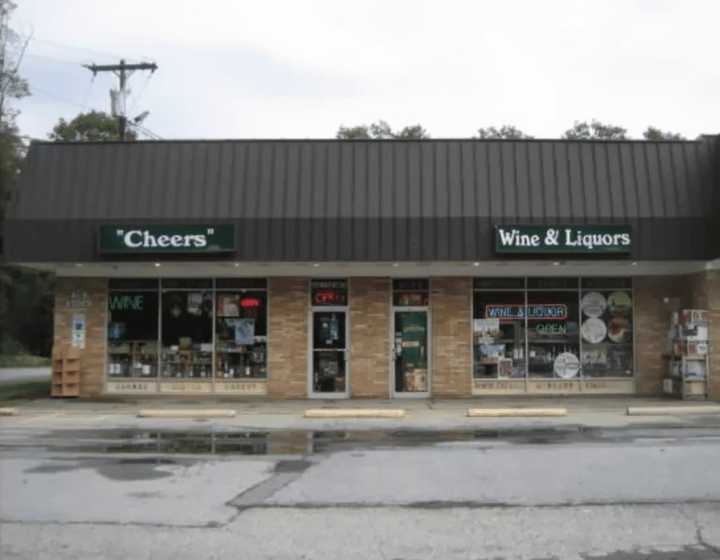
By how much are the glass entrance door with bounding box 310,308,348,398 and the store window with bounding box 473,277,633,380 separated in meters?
3.19

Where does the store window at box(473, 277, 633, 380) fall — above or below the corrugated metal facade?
below

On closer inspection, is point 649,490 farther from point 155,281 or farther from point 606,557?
point 155,281

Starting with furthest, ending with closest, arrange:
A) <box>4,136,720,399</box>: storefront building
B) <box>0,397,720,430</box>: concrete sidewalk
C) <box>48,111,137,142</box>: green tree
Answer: <box>48,111,137,142</box>: green tree
<box>4,136,720,399</box>: storefront building
<box>0,397,720,430</box>: concrete sidewalk

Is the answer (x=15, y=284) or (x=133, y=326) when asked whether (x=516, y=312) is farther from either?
(x=15, y=284)

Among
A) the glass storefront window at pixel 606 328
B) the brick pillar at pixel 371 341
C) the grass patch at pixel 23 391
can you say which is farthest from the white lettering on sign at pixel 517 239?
the grass patch at pixel 23 391

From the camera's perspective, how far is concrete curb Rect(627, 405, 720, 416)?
682 inches

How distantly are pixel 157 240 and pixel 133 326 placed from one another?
10.2 feet

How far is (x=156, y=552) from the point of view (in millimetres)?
7172

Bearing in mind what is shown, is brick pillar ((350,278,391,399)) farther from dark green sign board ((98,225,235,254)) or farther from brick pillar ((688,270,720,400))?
brick pillar ((688,270,720,400))

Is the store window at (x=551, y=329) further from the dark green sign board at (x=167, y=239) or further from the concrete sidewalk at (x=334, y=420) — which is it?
the dark green sign board at (x=167, y=239)

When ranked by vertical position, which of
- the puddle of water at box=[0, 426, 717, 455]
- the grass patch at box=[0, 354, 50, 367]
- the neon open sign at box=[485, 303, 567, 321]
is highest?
the neon open sign at box=[485, 303, 567, 321]

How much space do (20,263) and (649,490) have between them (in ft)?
49.1

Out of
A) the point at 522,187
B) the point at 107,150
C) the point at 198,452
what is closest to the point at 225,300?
the point at 107,150

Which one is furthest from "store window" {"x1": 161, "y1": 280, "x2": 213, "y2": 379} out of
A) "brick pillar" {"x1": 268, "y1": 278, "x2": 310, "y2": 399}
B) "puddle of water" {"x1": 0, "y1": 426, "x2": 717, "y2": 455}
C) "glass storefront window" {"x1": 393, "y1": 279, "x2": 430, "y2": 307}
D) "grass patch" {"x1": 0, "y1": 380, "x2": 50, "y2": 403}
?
"puddle of water" {"x1": 0, "y1": 426, "x2": 717, "y2": 455}
